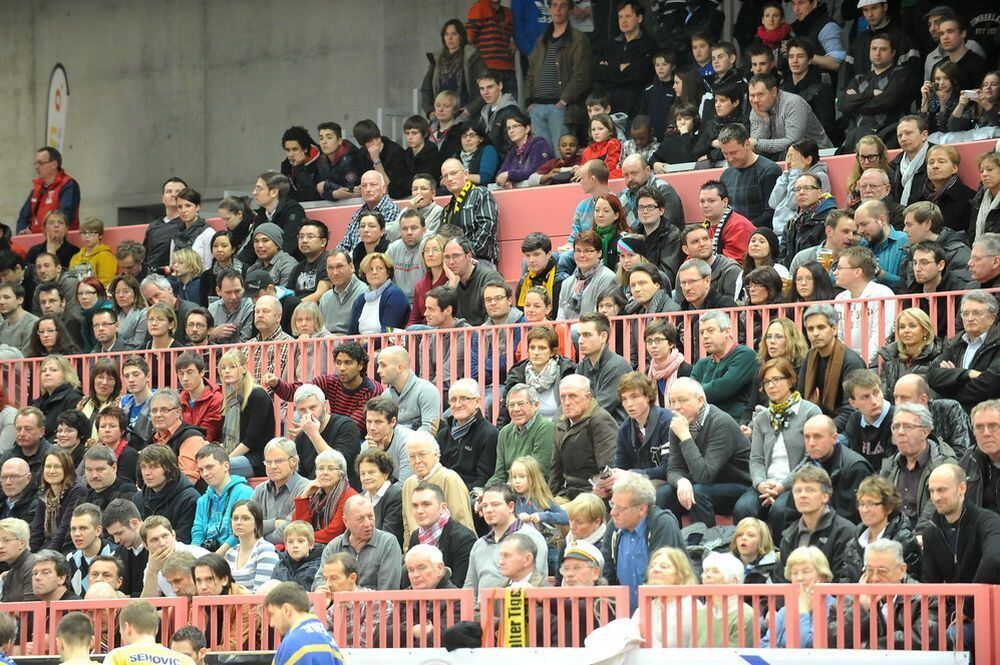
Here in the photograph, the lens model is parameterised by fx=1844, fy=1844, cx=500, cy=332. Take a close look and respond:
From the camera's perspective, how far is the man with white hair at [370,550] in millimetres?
10531

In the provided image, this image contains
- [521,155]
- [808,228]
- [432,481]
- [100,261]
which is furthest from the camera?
[100,261]

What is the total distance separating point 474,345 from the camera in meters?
13.1

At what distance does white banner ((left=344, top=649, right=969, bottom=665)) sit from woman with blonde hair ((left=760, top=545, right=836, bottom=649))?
20 centimetres

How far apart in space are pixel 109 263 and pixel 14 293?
→ 135 centimetres

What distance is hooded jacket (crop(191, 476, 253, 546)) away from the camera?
12000mm

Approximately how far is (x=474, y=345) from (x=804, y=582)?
15.5 ft

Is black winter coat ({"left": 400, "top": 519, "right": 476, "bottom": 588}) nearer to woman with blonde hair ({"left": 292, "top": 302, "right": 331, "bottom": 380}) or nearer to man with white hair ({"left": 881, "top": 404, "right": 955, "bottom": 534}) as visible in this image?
man with white hair ({"left": 881, "top": 404, "right": 955, "bottom": 534})

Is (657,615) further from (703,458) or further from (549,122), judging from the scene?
(549,122)

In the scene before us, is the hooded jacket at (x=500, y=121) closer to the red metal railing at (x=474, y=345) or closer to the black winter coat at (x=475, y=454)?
the red metal railing at (x=474, y=345)

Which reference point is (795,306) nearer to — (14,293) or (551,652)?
(551,652)

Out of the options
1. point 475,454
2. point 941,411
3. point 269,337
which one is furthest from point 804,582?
point 269,337

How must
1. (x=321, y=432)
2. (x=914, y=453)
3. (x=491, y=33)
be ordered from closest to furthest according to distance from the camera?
(x=914, y=453) → (x=321, y=432) → (x=491, y=33)

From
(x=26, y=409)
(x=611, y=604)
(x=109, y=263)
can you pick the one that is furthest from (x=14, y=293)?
(x=611, y=604)

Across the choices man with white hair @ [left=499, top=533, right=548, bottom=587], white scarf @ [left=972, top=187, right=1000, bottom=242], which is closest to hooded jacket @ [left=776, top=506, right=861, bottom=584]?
man with white hair @ [left=499, top=533, right=548, bottom=587]
